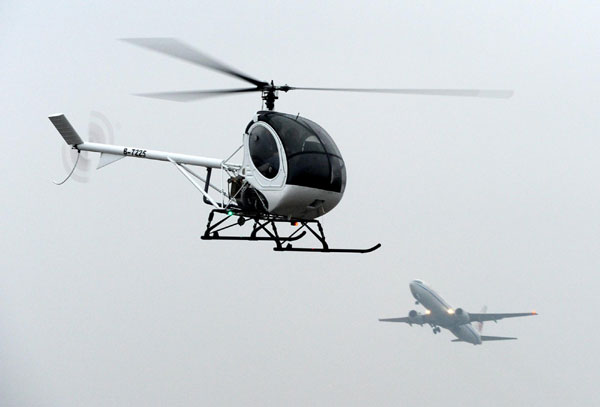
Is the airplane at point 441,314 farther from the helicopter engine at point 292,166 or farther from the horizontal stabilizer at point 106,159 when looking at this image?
the helicopter engine at point 292,166

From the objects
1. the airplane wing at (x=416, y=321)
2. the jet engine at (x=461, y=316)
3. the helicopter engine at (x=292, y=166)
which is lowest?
the airplane wing at (x=416, y=321)

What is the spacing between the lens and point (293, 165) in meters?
13.7

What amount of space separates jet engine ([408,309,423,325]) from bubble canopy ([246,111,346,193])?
43.8 meters

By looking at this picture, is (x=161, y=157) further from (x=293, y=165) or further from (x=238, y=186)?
(x=293, y=165)

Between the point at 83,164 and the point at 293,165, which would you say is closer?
the point at 293,165

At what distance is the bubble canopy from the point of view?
13711 millimetres

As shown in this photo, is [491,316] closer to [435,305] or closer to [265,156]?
[435,305]

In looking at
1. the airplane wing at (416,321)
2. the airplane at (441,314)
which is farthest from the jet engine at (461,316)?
the airplane wing at (416,321)

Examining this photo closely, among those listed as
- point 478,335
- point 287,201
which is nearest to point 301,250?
point 287,201

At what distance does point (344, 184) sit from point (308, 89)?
6.97ft

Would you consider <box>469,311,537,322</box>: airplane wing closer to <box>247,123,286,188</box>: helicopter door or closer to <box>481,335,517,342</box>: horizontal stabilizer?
<box>481,335,517,342</box>: horizontal stabilizer

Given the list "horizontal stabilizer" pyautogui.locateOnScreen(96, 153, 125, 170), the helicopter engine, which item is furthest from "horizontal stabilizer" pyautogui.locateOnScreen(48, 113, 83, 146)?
the helicopter engine

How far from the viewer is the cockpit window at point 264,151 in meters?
14.1

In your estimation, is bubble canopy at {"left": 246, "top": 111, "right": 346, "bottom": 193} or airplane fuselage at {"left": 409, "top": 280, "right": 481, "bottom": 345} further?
airplane fuselage at {"left": 409, "top": 280, "right": 481, "bottom": 345}
